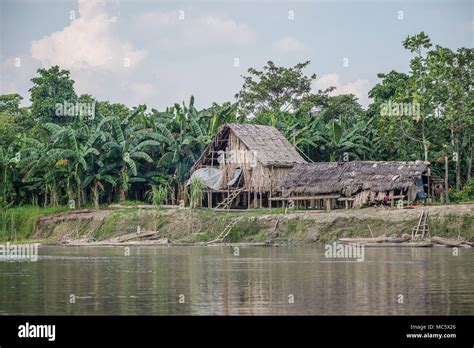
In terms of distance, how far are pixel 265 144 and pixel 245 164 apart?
4.76 ft

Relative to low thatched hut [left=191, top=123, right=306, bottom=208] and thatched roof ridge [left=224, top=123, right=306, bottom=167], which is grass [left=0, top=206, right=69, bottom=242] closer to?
low thatched hut [left=191, top=123, right=306, bottom=208]

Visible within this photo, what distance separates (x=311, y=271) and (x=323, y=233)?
1279 cm

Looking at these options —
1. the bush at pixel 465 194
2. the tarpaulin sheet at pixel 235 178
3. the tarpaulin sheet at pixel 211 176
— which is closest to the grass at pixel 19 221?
the tarpaulin sheet at pixel 211 176

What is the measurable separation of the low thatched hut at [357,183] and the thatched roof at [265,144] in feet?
3.67

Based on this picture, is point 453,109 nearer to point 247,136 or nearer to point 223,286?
point 247,136

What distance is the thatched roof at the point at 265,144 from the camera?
47.8 metres

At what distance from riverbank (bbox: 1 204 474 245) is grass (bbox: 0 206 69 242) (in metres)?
0.14

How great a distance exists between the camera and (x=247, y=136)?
48.6 m

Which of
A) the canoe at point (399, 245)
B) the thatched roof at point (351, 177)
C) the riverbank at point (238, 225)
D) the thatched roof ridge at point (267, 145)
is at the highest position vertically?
the thatched roof ridge at point (267, 145)

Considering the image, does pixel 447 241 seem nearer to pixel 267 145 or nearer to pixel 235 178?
pixel 267 145

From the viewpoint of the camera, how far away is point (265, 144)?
161ft

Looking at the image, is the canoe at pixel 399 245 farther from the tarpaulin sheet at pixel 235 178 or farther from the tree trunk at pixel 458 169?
the tarpaulin sheet at pixel 235 178

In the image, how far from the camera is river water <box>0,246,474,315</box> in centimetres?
2162
